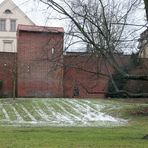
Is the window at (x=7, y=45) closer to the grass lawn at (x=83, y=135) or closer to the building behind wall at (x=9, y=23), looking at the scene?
the building behind wall at (x=9, y=23)

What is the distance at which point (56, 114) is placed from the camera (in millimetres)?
34562

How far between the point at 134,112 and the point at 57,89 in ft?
44.3

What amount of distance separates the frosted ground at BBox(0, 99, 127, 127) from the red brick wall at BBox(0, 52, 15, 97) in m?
7.42

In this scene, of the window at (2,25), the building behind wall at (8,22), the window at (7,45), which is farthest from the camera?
the window at (2,25)

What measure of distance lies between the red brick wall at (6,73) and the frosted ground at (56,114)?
7422mm

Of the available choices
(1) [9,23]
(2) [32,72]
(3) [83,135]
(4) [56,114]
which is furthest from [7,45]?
(3) [83,135]

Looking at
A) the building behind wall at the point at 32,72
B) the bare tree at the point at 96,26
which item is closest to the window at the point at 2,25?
the building behind wall at the point at 32,72

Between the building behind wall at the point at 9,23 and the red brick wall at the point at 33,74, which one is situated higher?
the building behind wall at the point at 9,23

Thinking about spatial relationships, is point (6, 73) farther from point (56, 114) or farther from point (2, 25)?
point (2, 25)

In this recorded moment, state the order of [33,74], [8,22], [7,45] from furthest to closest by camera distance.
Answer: [8,22] < [7,45] < [33,74]

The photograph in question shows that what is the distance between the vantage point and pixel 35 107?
37375mm

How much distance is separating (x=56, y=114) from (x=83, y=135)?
51.6ft

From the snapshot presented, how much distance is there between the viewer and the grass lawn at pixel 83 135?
556 inches

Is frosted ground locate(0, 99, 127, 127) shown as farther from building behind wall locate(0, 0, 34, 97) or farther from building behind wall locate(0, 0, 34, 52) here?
building behind wall locate(0, 0, 34, 52)
